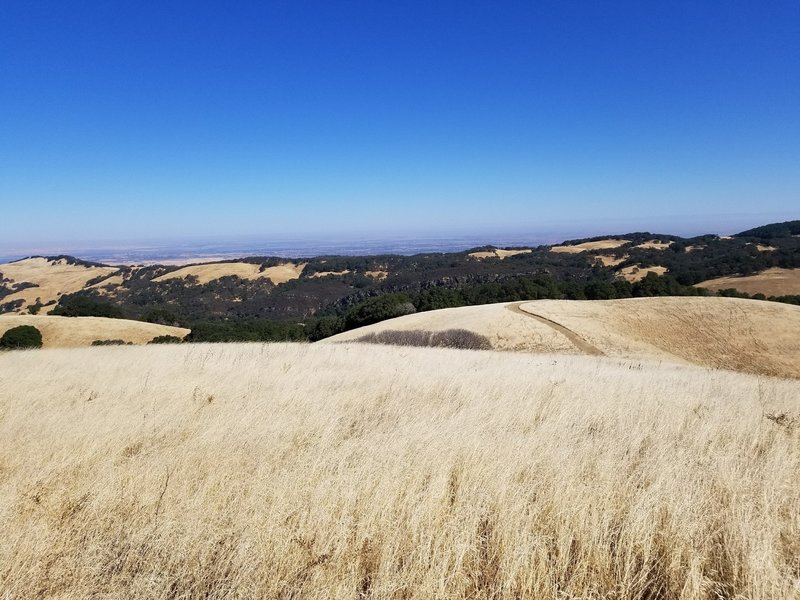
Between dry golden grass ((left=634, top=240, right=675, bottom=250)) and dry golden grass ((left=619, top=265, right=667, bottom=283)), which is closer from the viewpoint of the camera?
dry golden grass ((left=619, top=265, right=667, bottom=283))

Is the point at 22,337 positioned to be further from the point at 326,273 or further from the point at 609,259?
the point at 609,259

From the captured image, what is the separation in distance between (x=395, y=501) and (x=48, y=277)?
→ 18970cm

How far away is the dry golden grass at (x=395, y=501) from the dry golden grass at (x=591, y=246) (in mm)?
145596

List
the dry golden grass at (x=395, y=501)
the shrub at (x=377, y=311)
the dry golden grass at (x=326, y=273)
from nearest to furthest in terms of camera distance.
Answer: the dry golden grass at (x=395, y=501)
the shrub at (x=377, y=311)
the dry golden grass at (x=326, y=273)

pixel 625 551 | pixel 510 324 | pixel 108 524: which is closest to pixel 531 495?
pixel 625 551

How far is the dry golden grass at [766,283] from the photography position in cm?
6719

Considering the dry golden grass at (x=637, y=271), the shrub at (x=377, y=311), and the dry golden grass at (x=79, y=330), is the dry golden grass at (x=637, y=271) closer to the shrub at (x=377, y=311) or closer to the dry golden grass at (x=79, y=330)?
the shrub at (x=377, y=311)

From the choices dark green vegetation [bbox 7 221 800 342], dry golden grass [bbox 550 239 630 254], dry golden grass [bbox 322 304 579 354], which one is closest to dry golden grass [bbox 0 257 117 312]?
dark green vegetation [bbox 7 221 800 342]

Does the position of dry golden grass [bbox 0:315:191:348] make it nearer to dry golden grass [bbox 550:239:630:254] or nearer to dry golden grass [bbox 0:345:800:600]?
dry golden grass [bbox 0:345:800:600]

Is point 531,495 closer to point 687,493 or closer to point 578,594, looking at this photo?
point 578,594

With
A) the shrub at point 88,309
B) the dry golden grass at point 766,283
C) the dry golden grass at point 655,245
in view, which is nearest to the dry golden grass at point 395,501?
the shrub at point 88,309

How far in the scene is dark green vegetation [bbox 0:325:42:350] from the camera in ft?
122

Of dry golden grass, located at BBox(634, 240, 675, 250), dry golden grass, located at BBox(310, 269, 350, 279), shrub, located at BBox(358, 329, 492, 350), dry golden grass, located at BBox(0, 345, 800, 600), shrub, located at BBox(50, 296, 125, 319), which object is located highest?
dry golden grass, located at BBox(634, 240, 675, 250)

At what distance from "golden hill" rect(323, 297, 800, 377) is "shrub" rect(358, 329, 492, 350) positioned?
2.40 ft
